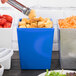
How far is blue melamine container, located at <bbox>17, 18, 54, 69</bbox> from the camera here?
1.14 metres

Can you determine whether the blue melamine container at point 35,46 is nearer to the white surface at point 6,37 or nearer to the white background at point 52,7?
the white surface at point 6,37

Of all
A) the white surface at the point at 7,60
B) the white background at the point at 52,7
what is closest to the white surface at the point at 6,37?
the white surface at the point at 7,60

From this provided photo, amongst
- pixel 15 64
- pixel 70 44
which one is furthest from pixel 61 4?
→ pixel 15 64

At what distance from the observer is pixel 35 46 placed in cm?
118

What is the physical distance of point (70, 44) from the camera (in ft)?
3.86

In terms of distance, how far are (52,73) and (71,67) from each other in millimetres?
197

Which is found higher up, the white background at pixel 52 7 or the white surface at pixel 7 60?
the white background at pixel 52 7

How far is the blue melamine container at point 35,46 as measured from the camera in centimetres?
114

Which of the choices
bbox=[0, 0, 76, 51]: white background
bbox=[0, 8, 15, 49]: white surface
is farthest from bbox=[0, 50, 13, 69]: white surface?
bbox=[0, 0, 76, 51]: white background

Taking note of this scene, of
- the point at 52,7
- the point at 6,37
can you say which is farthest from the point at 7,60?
the point at 52,7

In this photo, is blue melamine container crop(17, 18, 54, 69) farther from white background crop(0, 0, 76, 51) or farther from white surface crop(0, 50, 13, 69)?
white background crop(0, 0, 76, 51)

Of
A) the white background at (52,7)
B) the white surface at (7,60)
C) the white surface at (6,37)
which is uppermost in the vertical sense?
the white background at (52,7)

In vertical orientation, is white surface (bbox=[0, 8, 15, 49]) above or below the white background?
below

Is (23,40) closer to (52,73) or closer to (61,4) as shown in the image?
(52,73)
